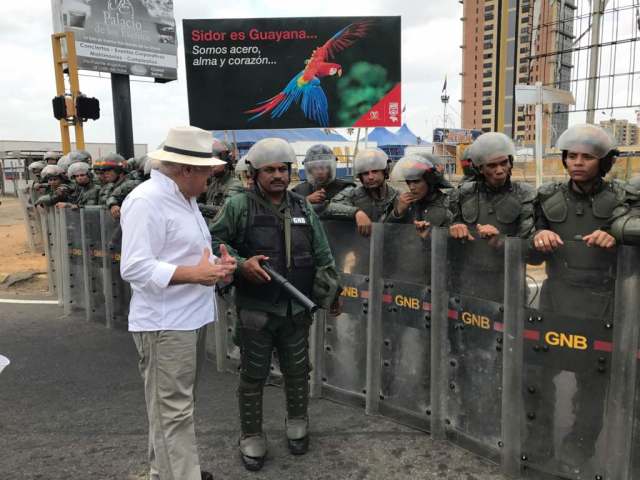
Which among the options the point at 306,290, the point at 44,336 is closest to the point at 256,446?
the point at 306,290

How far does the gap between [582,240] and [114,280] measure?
17.6 feet

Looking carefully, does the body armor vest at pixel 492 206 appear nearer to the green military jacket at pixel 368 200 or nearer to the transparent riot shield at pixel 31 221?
the green military jacket at pixel 368 200

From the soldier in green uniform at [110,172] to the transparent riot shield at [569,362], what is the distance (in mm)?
5851

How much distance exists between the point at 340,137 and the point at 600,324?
39.4m

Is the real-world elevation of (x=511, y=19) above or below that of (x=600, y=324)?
above

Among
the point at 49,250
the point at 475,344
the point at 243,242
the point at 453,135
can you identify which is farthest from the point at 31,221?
the point at 453,135

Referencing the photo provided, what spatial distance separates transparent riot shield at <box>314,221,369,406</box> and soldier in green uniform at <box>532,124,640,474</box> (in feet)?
4.21

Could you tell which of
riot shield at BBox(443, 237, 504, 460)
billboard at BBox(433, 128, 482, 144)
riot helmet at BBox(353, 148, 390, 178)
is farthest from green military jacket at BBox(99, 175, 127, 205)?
billboard at BBox(433, 128, 482, 144)

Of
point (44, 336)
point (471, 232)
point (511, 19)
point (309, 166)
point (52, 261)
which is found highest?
point (511, 19)

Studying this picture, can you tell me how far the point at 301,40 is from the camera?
1005 centimetres

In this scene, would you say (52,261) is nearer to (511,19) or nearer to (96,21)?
(96,21)

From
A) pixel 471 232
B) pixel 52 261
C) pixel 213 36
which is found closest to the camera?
pixel 471 232

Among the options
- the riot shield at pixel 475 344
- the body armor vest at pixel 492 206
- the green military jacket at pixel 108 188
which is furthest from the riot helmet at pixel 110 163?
the riot shield at pixel 475 344

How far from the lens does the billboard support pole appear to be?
13.3 m
